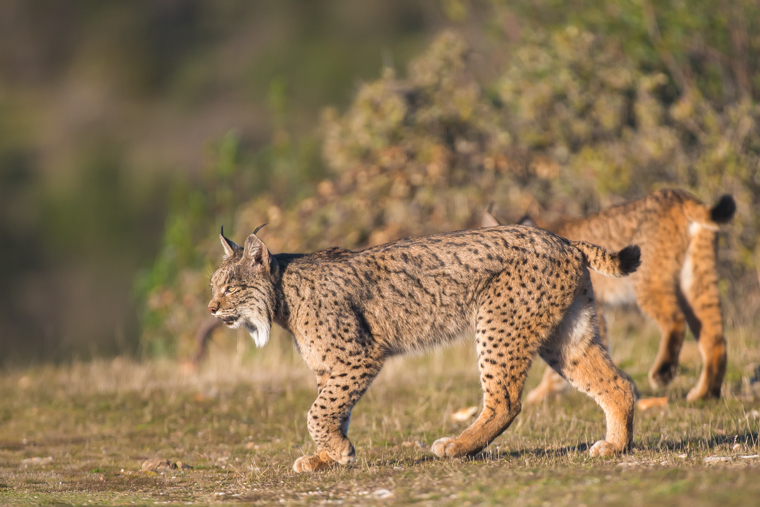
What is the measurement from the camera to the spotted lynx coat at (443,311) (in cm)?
674

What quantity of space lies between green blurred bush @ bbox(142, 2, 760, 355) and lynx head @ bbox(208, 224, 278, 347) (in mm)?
7181

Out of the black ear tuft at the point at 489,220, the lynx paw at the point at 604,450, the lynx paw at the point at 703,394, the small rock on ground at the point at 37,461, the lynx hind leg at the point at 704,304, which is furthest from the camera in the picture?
the black ear tuft at the point at 489,220

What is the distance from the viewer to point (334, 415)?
6.77m

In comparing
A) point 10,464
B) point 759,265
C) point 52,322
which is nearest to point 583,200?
point 759,265

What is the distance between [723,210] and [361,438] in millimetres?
4257

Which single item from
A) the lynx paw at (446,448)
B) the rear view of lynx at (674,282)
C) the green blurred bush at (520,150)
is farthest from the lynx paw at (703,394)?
the green blurred bush at (520,150)

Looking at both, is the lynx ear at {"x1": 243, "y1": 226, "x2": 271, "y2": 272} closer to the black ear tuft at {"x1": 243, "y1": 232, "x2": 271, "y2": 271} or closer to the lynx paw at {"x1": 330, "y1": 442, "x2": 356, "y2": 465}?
the black ear tuft at {"x1": 243, "y1": 232, "x2": 271, "y2": 271}

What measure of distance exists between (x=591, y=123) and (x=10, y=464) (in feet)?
32.7

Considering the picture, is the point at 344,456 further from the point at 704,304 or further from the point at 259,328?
the point at 704,304

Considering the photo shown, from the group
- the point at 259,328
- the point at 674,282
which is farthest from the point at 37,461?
the point at 674,282

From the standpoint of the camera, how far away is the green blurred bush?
1327 centimetres

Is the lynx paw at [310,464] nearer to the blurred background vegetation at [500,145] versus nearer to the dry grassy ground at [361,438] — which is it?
the dry grassy ground at [361,438]

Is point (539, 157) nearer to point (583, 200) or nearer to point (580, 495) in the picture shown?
point (583, 200)

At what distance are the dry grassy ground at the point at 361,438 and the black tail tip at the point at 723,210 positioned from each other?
1.73 metres
